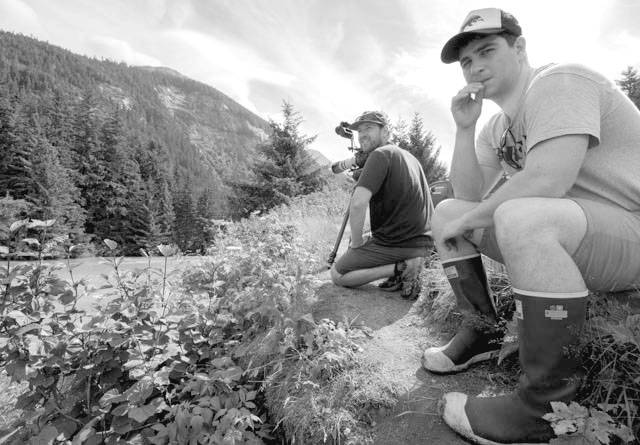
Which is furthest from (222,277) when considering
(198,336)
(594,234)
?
(594,234)

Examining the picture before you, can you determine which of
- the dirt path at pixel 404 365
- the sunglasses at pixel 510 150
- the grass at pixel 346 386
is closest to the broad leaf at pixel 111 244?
the grass at pixel 346 386

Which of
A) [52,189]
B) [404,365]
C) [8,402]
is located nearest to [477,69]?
[404,365]

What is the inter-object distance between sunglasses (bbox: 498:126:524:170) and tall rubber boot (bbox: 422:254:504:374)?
55 centimetres

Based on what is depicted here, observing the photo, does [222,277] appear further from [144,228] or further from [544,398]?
[144,228]

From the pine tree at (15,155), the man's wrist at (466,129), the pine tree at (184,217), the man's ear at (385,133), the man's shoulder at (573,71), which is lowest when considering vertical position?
the pine tree at (184,217)

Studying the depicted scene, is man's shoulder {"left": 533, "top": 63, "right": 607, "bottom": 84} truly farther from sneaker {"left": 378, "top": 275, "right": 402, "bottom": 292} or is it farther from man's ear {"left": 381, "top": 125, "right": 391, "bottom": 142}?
man's ear {"left": 381, "top": 125, "right": 391, "bottom": 142}

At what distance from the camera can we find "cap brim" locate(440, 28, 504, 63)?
1611mm

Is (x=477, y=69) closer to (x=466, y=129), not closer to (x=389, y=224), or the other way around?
(x=466, y=129)

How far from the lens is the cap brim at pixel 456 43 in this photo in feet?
5.29

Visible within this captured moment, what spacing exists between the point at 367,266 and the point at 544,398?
81.9 inches

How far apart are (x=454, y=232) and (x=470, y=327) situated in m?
0.53

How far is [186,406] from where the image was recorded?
5.12 feet

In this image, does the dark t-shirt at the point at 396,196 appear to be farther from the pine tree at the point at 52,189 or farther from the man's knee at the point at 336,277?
the pine tree at the point at 52,189

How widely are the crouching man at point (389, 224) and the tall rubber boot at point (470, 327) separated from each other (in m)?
1.25
